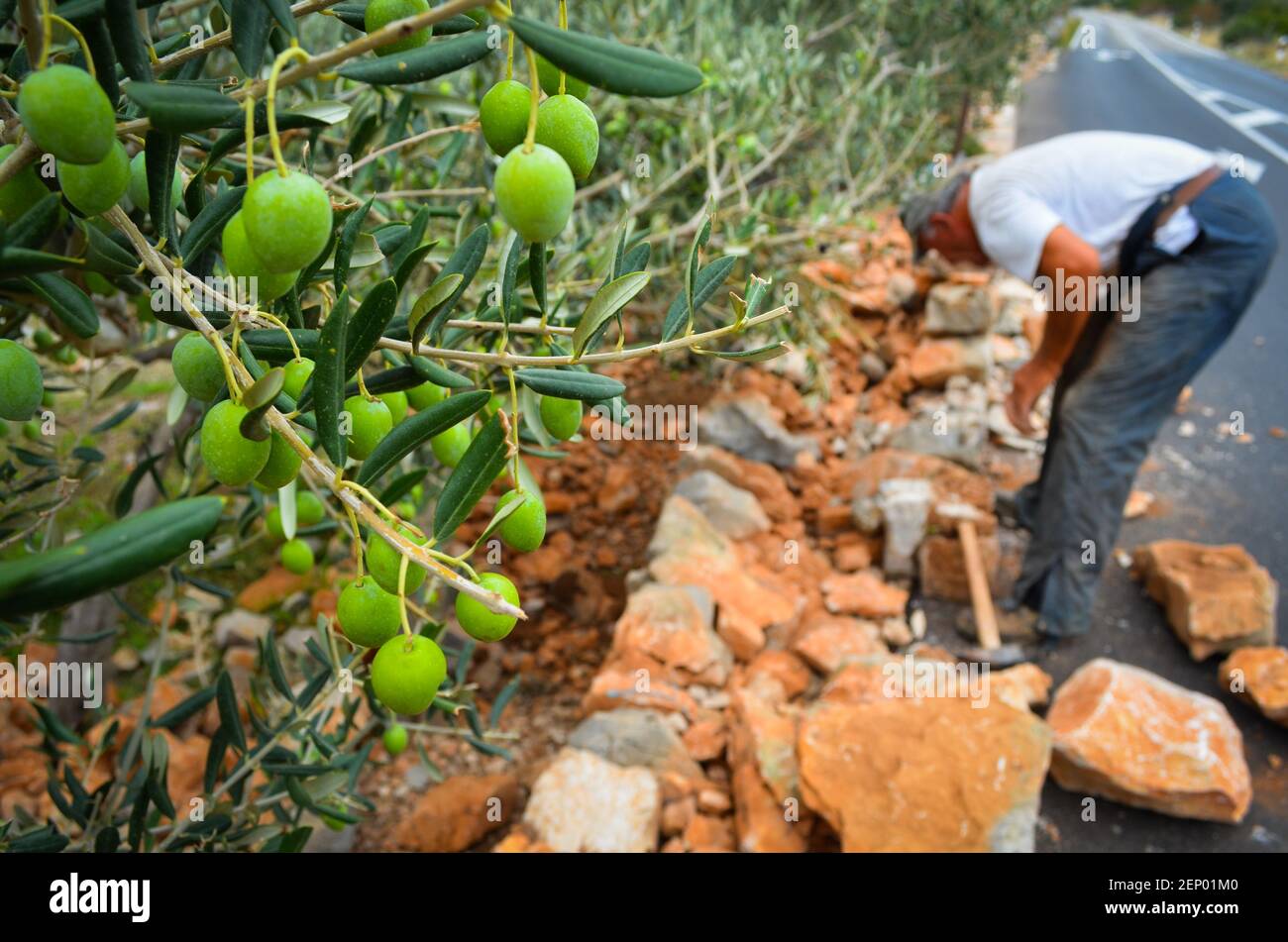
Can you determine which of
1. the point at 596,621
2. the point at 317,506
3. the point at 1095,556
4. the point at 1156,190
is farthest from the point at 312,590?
the point at 1156,190

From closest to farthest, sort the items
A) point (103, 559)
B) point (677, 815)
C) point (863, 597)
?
1. point (103, 559)
2. point (677, 815)
3. point (863, 597)

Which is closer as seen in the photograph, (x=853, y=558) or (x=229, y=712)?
(x=229, y=712)

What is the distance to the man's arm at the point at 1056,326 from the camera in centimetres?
332

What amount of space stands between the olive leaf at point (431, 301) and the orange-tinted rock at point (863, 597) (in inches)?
113

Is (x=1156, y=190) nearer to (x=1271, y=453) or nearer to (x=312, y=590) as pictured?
(x=1271, y=453)

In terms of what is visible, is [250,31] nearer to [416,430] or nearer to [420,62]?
[420,62]

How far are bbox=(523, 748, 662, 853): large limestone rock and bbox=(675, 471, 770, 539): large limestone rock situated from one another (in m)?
1.51

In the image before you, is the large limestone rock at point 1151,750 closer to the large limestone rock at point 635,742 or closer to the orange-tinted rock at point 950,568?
the orange-tinted rock at point 950,568

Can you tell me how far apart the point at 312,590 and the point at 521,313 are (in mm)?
2772

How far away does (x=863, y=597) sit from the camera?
3.45 metres

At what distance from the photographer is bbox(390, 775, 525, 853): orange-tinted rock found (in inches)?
97.0

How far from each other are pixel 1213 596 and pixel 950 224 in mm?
1853

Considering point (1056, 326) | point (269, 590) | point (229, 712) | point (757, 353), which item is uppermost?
point (757, 353)

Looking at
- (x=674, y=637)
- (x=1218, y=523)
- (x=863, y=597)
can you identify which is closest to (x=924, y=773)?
(x=674, y=637)
